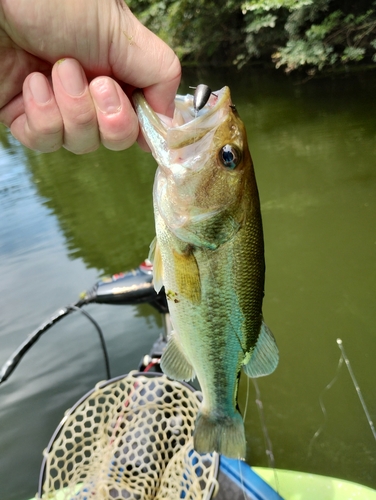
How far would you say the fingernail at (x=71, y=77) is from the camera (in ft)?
4.09

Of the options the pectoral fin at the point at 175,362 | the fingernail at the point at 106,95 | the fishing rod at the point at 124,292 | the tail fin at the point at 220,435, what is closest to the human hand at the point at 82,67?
the fingernail at the point at 106,95

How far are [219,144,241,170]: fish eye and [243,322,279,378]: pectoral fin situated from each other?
60 centimetres

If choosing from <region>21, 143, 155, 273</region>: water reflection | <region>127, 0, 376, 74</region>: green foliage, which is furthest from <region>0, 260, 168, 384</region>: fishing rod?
<region>127, 0, 376, 74</region>: green foliage

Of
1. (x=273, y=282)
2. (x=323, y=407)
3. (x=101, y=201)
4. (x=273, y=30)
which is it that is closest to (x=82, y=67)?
(x=323, y=407)

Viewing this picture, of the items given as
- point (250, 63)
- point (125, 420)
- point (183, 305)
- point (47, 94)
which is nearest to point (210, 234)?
point (183, 305)

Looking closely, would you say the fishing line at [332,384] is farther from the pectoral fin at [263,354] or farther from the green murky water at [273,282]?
the pectoral fin at [263,354]

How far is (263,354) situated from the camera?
4.99 feet

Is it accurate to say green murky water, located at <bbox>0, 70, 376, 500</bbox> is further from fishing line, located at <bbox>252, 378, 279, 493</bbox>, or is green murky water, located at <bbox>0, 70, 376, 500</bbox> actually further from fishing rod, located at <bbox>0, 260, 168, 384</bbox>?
fishing rod, located at <bbox>0, 260, 168, 384</bbox>

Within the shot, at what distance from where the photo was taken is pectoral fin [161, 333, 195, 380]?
1552 millimetres

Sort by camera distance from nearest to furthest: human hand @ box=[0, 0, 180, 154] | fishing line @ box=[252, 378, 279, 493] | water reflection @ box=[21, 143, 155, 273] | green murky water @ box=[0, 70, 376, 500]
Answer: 1. human hand @ box=[0, 0, 180, 154]
2. fishing line @ box=[252, 378, 279, 493]
3. green murky water @ box=[0, 70, 376, 500]
4. water reflection @ box=[21, 143, 155, 273]

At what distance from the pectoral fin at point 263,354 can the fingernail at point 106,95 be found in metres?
0.90

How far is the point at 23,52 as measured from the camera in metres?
1.38

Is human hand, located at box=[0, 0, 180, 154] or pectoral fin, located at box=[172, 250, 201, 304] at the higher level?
human hand, located at box=[0, 0, 180, 154]

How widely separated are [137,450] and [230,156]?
183 centimetres
